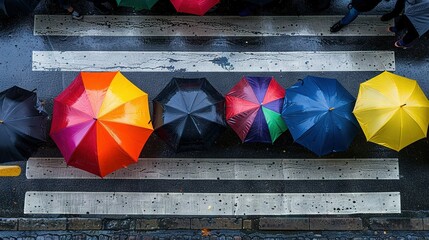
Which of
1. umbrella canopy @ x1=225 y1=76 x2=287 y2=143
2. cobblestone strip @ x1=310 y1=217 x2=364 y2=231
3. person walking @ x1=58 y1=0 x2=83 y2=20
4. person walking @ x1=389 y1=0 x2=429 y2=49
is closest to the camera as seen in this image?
umbrella canopy @ x1=225 y1=76 x2=287 y2=143

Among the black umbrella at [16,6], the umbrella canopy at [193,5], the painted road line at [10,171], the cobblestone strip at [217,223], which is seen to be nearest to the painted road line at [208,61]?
the black umbrella at [16,6]

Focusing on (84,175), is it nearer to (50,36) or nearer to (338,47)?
(50,36)

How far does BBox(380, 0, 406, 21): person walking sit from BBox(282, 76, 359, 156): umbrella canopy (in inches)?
100.0

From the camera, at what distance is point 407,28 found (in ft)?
37.9

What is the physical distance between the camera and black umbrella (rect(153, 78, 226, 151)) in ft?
33.7

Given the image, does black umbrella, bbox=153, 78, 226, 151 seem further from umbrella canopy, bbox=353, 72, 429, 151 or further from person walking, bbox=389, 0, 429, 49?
person walking, bbox=389, 0, 429, 49

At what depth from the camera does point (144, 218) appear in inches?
458

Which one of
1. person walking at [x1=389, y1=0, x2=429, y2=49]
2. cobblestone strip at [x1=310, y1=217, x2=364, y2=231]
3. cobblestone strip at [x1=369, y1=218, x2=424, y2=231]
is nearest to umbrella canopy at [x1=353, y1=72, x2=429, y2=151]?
person walking at [x1=389, y1=0, x2=429, y2=49]

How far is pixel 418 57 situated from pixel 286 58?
3069mm

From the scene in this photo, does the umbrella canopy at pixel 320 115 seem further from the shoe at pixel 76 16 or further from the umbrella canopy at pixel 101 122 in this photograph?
the shoe at pixel 76 16

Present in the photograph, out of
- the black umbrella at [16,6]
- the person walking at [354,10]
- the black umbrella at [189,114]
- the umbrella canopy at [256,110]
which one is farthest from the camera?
the person walking at [354,10]

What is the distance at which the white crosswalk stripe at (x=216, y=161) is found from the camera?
11.7 meters

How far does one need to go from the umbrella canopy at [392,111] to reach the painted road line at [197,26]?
2.17 metres

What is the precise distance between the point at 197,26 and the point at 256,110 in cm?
307
